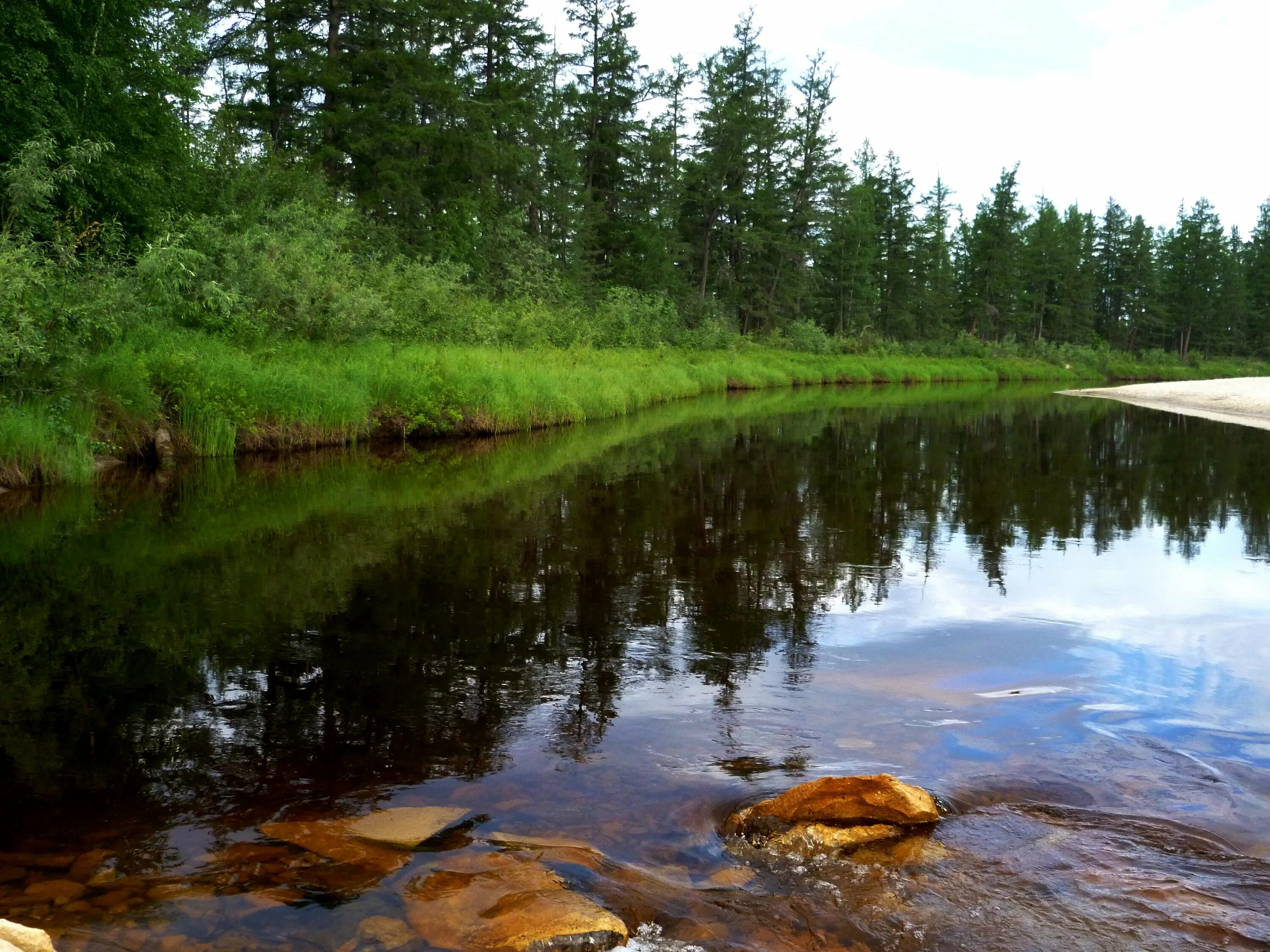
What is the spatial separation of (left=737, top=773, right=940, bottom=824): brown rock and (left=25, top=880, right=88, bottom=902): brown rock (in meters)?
2.48

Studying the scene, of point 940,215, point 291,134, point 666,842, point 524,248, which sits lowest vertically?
point 666,842

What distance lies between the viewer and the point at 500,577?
796 cm

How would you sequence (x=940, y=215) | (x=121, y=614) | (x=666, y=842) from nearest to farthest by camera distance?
(x=666, y=842) < (x=121, y=614) < (x=940, y=215)

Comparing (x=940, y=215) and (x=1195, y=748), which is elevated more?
(x=940, y=215)

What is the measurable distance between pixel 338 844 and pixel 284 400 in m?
12.9

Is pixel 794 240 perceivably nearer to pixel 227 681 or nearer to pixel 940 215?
pixel 940 215

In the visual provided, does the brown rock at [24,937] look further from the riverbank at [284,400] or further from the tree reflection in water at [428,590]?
the riverbank at [284,400]

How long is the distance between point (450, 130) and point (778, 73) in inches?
933

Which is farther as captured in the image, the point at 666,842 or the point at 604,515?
the point at 604,515

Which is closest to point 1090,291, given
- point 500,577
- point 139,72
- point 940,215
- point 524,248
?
point 940,215

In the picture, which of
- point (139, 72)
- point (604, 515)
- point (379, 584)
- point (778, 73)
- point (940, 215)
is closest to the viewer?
point (379, 584)

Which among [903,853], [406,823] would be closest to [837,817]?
[903,853]

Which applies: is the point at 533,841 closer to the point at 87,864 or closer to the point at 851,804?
the point at 851,804

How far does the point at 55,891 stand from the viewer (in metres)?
3.34
